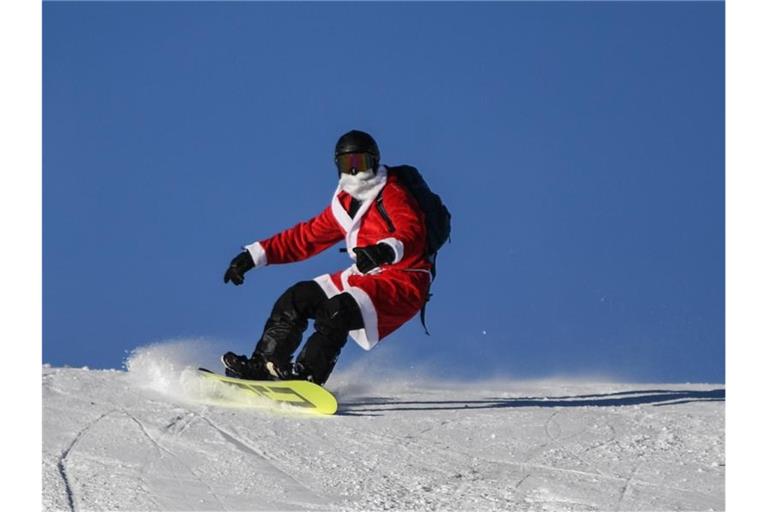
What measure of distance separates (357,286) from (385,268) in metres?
0.31

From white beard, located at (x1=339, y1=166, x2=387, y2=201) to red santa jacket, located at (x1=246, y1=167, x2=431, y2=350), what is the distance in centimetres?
2

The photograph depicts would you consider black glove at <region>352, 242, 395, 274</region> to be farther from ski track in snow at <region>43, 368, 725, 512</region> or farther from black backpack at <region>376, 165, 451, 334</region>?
ski track in snow at <region>43, 368, 725, 512</region>

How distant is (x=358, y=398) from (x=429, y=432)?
153 cm

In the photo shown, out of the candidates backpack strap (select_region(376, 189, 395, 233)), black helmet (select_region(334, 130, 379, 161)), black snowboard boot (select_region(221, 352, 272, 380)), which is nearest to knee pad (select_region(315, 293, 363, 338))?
black snowboard boot (select_region(221, 352, 272, 380))

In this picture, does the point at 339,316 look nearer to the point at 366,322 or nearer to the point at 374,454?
the point at 366,322

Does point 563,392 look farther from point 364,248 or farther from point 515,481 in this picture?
point 515,481

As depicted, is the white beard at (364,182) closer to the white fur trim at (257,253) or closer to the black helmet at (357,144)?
the black helmet at (357,144)

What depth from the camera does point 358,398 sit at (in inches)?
305

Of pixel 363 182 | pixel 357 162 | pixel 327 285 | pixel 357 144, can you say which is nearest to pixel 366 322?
pixel 327 285

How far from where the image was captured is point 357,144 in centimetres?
742

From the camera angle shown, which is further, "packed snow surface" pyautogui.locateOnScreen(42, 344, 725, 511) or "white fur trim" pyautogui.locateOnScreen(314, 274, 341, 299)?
"white fur trim" pyautogui.locateOnScreen(314, 274, 341, 299)

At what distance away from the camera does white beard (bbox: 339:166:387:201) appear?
24.4 feet

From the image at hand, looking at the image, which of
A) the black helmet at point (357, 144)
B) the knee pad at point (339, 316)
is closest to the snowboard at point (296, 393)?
the knee pad at point (339, 316)

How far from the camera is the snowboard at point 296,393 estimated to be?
6.78 meters
